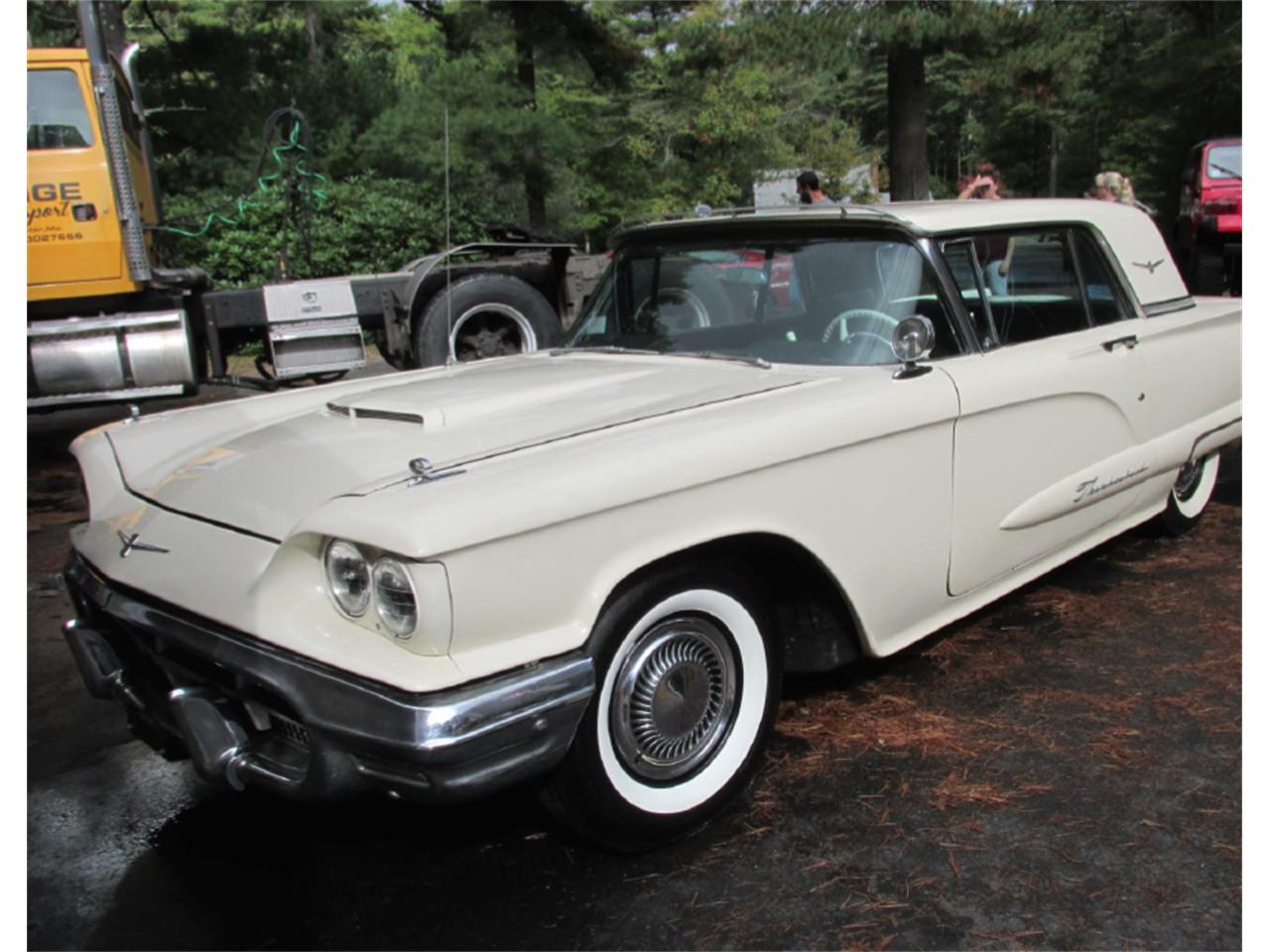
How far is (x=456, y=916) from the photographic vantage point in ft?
8.05

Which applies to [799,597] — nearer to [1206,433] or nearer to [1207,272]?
[1206,433]

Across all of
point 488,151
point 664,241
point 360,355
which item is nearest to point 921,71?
point 488,151

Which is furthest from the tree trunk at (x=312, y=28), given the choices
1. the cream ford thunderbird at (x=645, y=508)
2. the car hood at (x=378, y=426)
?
the car hood at (x=378, y=426)

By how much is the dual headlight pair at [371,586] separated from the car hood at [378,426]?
0.58 ft

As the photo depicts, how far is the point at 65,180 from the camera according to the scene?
7.67m

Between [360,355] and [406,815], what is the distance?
22.3 ft

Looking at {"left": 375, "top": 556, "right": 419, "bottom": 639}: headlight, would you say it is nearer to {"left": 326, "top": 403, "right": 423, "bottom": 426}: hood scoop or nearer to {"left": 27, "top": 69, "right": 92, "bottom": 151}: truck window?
{"left": 326, "top": 403, "right": 423, "bottom": 426}: hood scoop

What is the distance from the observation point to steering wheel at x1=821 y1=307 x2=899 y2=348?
133 inches

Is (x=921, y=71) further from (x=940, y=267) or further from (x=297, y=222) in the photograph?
(x=940, y=267)

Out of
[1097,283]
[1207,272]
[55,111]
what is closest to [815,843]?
[1097,283]

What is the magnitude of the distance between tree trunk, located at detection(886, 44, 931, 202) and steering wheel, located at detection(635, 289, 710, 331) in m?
10.2

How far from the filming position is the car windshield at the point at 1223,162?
14.1 m

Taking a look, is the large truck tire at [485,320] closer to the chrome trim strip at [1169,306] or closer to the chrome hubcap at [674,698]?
the chrome trim strip at [1169,306]

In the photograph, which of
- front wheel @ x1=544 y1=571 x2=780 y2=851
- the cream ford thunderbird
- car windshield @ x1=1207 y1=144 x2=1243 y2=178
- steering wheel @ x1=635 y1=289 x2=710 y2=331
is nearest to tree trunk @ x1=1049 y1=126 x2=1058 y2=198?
car windshield @ x1=1207 y1=144 x2=1243 y2=178
